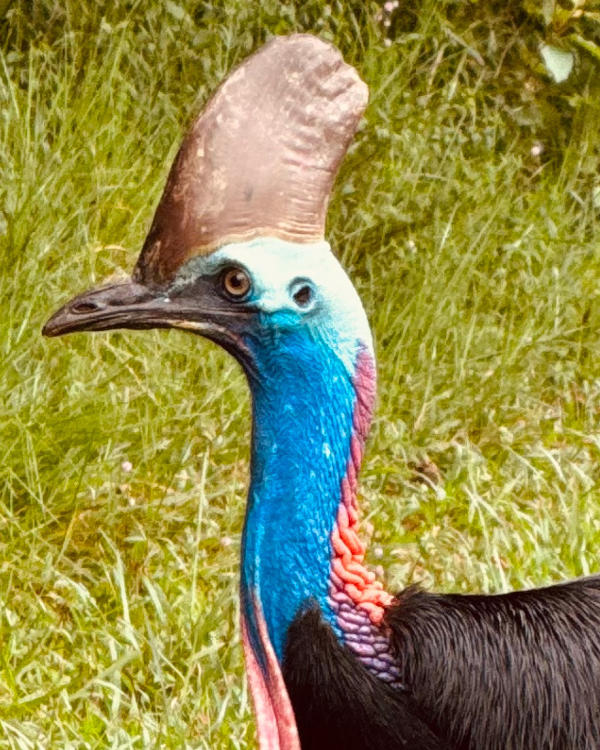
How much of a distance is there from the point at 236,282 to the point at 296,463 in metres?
0.24

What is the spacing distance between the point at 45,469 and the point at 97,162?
1085 millimetres

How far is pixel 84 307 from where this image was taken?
102 inches

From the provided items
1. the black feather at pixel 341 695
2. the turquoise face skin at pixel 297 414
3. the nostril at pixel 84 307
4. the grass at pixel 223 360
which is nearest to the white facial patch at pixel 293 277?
the turquoise face skin at pixel 297 414

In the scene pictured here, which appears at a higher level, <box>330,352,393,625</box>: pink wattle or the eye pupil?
the eye pupil

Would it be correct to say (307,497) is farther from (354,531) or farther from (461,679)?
(461,679)

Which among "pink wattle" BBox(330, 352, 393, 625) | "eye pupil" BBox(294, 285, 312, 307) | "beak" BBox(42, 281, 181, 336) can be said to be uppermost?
"eye pupil" BBox(294, 285, 312, 307)

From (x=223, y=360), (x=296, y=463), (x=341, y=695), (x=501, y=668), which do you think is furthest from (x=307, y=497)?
(x=223, y=360)

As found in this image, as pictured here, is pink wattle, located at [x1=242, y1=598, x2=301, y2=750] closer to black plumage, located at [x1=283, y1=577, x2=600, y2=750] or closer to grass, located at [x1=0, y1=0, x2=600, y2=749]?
black plumage, located at [x1=283, y1=577, x2=600, y2=750]

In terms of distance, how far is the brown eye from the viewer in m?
2.54

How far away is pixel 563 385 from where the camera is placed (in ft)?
16.6

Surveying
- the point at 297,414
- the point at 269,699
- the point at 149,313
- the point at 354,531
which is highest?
the point at 149,313

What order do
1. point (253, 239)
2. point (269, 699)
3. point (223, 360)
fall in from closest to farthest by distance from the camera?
point (253, 239), point (269, 699), point (223, 360)

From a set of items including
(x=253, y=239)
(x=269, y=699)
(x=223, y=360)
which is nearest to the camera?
(x=253, y=239)

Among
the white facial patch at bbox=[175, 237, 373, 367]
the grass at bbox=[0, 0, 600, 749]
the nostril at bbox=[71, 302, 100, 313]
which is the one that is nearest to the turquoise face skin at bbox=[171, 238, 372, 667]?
the white facial patch at bbox=[175, 237, 373, 367]
